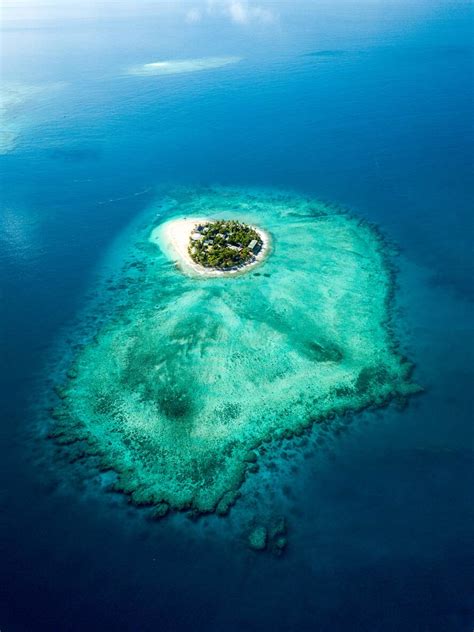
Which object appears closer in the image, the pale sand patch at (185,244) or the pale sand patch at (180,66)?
the pale sand patch at (185,244)

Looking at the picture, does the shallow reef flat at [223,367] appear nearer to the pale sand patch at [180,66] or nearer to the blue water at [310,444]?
the blue water at [310,444]

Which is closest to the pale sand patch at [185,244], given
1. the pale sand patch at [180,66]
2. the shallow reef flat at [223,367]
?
the shallow reef flat at [223,367]

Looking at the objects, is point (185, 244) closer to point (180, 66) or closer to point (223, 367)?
point (223, 367)

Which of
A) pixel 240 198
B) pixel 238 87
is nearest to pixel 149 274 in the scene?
pixel 240 198

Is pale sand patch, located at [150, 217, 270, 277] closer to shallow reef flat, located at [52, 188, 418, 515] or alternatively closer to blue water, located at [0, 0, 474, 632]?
shallow reef flat, located at [52, 188, 418, 515]

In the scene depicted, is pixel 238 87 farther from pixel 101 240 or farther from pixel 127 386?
pixel 127 386

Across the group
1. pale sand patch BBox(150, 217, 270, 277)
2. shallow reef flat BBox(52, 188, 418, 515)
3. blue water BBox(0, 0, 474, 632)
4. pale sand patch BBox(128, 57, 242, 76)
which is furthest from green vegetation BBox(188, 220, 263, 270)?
pale sand patch BBox(128, 57, 242, 76)

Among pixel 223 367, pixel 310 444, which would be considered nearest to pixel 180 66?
pixel 223 367
